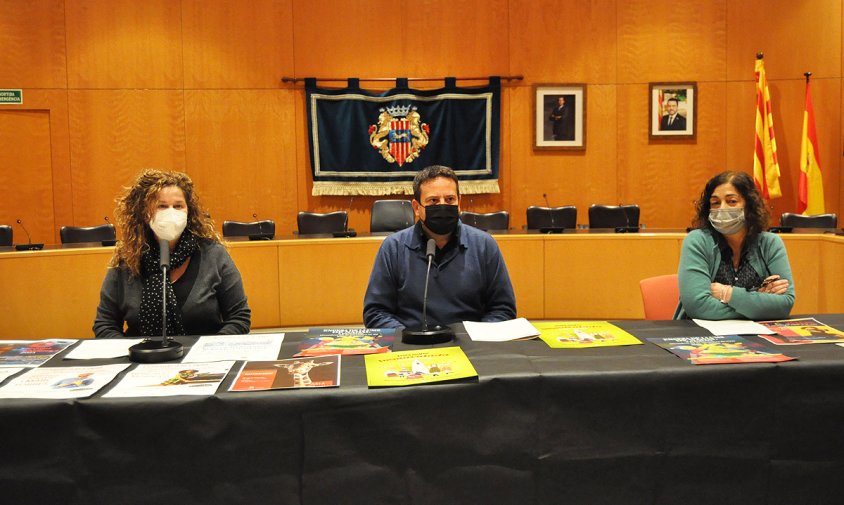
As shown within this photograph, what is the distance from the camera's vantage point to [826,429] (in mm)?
1543

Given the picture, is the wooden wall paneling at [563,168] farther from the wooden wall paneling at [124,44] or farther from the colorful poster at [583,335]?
the colorful poster at [583,335]

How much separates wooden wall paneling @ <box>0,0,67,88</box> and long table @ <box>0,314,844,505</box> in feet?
23.5

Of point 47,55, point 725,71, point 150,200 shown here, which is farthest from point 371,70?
point 150,200

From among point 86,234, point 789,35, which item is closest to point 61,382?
point 86,234

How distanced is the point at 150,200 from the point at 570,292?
352 centimetres

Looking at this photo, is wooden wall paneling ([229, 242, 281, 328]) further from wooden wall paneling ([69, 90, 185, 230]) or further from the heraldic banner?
wooden wall paneling ([69, 90, 185, 230])

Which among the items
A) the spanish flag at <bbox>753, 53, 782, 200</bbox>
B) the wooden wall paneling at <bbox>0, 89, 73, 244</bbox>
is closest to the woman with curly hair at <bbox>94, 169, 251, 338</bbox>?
the wooden wall paneling at <bbox>0, 89, 73, 244</bbox>

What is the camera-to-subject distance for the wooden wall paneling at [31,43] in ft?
23.7

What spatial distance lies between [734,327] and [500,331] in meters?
0.73

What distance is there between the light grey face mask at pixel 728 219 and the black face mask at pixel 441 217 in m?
1.01

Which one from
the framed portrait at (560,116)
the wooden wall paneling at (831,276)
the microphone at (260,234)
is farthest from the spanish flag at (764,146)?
the microphone at (260,234)

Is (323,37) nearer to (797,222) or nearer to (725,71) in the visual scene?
(725,71)

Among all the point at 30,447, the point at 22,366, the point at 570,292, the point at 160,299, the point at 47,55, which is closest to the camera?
the point at 30,447

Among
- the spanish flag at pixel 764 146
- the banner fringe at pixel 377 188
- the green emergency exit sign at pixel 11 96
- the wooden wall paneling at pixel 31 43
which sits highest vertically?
the wooden wall paneling at pixel 31 43
